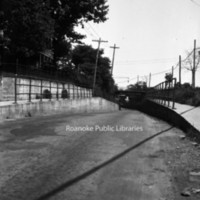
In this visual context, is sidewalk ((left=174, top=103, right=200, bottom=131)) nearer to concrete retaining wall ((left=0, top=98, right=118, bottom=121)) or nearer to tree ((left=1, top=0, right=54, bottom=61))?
concrete retaining wall ((left=0, top=98, right=118, bottom=121))

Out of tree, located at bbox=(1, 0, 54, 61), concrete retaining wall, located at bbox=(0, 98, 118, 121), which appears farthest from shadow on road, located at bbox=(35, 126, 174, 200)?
tree, located at bbox=(1, 0, 54, 61)

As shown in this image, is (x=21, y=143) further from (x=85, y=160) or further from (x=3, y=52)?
(x=3, y=52)

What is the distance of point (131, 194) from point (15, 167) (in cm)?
261

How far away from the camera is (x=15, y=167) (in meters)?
6.46

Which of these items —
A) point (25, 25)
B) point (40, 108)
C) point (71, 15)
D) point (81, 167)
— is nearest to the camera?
point (81, 167)

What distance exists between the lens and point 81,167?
21.7 feet

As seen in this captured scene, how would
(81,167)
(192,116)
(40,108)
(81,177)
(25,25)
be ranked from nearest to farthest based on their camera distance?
(81,177), (81,167), (192,116), (40,108), (25,25)

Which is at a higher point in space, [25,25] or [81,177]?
[25,25]

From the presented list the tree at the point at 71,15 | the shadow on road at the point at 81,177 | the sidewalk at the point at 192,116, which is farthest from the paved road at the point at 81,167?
the tree at the point at 71,15

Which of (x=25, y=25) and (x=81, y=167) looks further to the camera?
(x=25, y=25)

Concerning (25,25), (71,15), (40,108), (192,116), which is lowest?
(40,108)

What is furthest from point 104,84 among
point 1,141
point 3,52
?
point 1,141

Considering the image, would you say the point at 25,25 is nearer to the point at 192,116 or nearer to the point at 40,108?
the point at 40,108

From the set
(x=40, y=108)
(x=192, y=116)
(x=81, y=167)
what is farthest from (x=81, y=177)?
(x=40, y=108)
